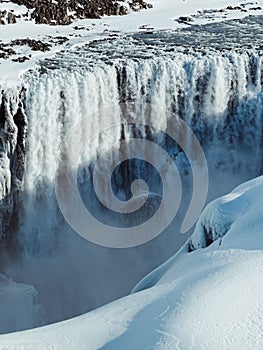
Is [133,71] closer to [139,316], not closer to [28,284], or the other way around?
[28,284]

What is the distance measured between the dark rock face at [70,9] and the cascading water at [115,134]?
412cm

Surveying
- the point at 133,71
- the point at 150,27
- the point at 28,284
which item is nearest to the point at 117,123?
the point at 133,71

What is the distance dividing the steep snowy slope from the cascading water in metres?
5.79

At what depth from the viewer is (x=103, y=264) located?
13.5 meters

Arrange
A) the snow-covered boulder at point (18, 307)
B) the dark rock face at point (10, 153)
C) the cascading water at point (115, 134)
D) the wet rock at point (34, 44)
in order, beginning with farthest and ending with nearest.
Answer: the wet rock at point (34, 44) < the cascading water at point (115, 134) < the dark rock face at point (10, 153) < the snow-covered boulder at point (18, 307)

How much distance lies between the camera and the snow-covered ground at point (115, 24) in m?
16.6

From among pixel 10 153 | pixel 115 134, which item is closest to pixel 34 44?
pixel 115 134

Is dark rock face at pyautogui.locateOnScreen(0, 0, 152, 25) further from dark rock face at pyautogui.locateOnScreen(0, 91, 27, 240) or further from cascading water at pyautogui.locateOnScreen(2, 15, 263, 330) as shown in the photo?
dark rock face at pyautogui.locateOnScreen(0, 91, 27, 240)

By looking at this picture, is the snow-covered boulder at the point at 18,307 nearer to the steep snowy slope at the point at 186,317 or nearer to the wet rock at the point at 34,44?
the steep snowy slope at the point at 186,317

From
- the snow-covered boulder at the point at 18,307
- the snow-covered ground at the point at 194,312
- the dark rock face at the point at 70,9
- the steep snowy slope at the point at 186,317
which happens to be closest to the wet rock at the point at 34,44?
the dark rock face at the point at 70,9

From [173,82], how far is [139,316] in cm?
951

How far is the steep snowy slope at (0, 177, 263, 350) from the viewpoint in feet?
19.9

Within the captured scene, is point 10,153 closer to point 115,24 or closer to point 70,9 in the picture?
point 115,24

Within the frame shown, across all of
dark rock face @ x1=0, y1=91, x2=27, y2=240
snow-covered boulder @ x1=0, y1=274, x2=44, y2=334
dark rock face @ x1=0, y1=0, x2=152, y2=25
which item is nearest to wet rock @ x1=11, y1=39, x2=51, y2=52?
dark rock face @ x1=0, y1=0, x2=152, y2=25
